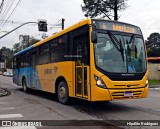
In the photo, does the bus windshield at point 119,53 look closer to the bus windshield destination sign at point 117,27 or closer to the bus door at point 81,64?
the bus windshield destination sign at point 117,27

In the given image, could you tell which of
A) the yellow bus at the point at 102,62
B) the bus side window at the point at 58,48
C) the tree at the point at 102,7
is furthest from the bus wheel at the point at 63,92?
the tree at the point at 102,7

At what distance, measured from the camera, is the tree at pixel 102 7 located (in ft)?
133

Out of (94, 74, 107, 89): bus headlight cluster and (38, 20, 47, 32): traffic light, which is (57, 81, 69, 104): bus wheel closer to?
(94, 74, 107, 89): bus headlight cluster

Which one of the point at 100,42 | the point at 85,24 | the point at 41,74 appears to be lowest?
the point at 41,74

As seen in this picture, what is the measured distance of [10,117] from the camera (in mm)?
9367

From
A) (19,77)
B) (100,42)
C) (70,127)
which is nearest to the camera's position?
(70,127)

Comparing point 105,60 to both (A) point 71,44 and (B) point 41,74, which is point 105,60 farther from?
(B) point 41,74

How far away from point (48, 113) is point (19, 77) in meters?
11.4

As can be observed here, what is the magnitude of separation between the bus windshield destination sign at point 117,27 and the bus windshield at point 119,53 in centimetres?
21

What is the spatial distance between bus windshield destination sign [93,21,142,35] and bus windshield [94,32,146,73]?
8.3 inches

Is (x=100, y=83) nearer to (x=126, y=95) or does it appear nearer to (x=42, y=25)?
(x=126, y=95)

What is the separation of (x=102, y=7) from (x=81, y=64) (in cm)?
3194

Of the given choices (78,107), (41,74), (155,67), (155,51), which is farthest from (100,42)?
(155,51)

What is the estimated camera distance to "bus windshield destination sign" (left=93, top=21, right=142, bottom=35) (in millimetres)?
10214
